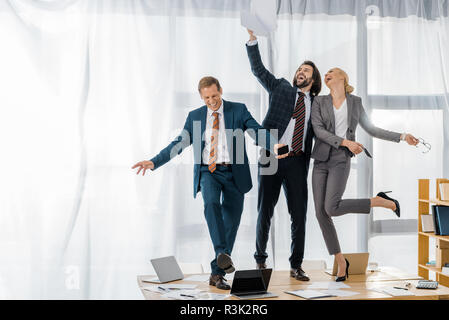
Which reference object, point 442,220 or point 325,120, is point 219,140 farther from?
point 442,220

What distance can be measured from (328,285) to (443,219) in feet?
4.97

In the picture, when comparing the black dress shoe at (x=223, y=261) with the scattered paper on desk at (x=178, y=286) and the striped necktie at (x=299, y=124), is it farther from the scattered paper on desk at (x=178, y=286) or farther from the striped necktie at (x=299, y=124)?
the striped necktie at (x=299, y=124)

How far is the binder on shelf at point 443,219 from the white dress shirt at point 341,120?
130 centimetres

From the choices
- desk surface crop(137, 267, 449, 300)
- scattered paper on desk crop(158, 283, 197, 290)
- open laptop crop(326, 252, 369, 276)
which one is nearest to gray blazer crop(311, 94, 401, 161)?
open laptop crop(326, 252, 369, 276)

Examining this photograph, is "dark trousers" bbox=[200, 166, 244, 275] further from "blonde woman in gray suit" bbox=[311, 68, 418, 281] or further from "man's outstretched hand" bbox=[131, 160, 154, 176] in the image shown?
"blonde woman in gray suit" bbox=[311, 68, 418, 281]

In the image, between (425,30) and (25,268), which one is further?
(425,30)

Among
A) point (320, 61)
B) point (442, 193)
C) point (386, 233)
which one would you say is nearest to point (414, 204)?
point (386, 233)

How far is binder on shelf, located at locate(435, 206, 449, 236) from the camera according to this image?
14.1ft

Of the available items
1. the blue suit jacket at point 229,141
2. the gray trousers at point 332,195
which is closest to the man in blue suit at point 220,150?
the blue suit jacket at point 229,141

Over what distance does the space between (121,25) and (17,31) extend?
100 cm

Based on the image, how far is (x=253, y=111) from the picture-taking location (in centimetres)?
481

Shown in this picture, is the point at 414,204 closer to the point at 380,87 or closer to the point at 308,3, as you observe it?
the point at 380,87

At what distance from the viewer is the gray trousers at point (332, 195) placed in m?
3.62
